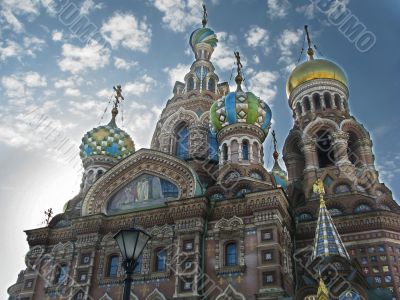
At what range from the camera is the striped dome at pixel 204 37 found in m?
22.7

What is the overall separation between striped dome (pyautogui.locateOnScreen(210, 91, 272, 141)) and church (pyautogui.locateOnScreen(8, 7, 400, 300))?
40mm

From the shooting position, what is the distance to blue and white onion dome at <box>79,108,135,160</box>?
59.9 ft

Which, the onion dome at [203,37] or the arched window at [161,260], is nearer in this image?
the arched window at [161,260]

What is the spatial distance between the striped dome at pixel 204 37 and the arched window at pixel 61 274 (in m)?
13.0

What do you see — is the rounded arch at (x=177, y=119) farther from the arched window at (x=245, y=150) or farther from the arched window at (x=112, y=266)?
the arched window at (x=112, y=266)

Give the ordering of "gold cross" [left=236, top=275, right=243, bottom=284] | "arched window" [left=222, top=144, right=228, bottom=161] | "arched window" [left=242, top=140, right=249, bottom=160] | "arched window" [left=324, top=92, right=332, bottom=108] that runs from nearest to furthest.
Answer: "gold cross" [left=236, top=275, right=243, bottom=284] < "arched window" [left=242, top=140, right=249, bottom=160] < "arched window" [left=222, top=144, right=228, bottom=161] < "arched window" [left=324, top=92, right=332, bottom=108]

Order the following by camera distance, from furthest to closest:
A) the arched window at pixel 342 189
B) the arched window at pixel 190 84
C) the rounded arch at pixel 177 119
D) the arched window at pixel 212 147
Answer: the arched window at pixel 190 84 → the rounded arch at pixel 177 119 → the arched window at pixel 212 147 → the arched window at pixel 342 189

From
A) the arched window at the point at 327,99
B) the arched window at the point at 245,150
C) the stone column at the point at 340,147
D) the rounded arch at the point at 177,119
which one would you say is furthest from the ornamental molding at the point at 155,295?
the arched window at the point at 327,99

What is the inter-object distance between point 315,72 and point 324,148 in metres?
3.27

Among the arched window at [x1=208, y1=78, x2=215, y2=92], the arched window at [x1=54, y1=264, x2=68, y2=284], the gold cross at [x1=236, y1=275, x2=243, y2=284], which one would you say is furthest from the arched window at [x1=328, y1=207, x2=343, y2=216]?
the arched window at [x1=208, y1=78, x2=215, y2=92]

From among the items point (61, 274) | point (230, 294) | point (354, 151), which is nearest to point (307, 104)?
point (354, 151)

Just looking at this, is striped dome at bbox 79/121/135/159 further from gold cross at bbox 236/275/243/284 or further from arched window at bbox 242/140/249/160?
gold cross at bbox 236/275/243/284

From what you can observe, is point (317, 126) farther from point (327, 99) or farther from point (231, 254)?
point (231, 254)

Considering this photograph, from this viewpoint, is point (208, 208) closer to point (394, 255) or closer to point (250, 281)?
point (250, 281)
